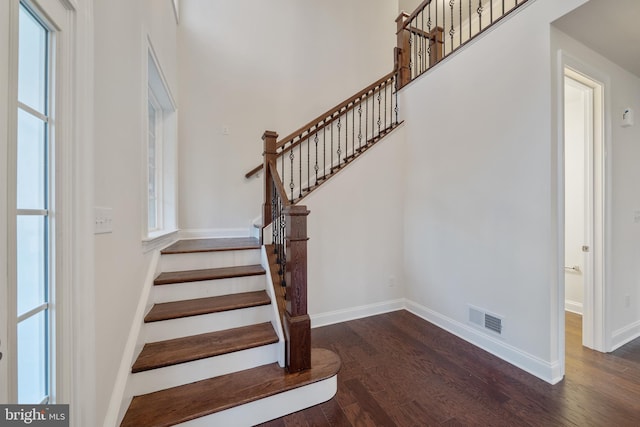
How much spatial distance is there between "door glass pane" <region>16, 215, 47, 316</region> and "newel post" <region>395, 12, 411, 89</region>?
367cm

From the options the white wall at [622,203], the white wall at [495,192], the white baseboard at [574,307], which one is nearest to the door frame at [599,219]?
the white wall at [622,203]

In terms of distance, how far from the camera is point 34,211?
0.88m

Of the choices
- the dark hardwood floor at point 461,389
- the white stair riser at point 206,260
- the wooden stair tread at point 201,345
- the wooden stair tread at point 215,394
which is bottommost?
the dark hardwood floor at point 461,389

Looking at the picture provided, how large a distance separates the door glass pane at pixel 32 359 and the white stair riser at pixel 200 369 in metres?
0.66

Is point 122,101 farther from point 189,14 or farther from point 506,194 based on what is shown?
point 506,194

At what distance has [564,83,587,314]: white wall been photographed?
9.68ft

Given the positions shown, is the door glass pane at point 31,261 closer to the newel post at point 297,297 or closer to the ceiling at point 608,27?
the newel post at point 297,297

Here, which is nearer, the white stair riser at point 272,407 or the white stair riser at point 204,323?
the white stair riser at point 272,407

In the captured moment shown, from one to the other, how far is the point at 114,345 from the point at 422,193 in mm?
2977

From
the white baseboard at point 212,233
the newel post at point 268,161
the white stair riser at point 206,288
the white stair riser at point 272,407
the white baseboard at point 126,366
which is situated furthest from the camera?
the white baseboard at point 212,233

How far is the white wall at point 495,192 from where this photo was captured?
188cm

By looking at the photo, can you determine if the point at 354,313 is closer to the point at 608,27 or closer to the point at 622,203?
the point at 622,203

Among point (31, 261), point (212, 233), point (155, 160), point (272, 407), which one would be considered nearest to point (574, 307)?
point (272, 407)

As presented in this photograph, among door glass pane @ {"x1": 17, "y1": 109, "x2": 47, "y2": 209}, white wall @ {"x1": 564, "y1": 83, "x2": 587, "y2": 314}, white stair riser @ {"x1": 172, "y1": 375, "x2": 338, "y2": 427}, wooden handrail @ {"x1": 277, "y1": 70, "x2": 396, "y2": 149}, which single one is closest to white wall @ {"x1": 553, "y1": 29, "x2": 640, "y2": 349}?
white wall @ {"x1": 564, "y1": 83, "x2": 587, "y2": 314}
